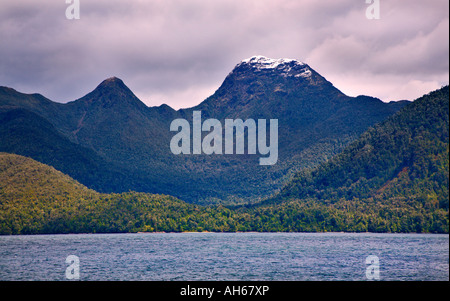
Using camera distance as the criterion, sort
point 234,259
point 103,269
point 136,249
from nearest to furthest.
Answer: point 103,269
point 234,259
point 136,249

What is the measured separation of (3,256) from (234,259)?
52.1 m

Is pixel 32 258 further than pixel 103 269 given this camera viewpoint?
Yes

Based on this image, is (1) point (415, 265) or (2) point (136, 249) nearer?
(1) point (415, 265)

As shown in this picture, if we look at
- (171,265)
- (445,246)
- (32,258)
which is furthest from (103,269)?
(445,246)

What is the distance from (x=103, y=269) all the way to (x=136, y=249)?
4724cm

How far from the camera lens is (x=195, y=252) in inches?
5517
